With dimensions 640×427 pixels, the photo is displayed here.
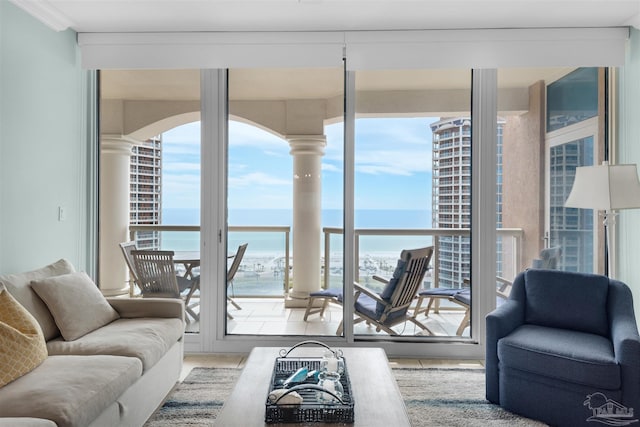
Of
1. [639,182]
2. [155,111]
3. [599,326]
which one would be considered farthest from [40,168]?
[639,182]

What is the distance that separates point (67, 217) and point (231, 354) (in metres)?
1.69

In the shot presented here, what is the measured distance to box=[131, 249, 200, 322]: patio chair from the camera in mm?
3719

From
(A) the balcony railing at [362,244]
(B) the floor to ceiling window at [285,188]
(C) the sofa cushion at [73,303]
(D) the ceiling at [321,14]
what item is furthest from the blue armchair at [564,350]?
(C) the sofa cushion at [73,303]

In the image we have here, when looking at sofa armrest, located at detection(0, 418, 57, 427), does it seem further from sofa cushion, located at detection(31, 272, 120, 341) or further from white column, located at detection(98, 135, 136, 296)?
white column, located at detection(98, 135, 136, 296)

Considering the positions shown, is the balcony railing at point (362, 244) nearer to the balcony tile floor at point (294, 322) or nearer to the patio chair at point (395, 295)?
the patio chair at point (395, 295)

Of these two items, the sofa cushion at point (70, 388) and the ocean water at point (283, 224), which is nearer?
the sofa cushion at point (70, 388)

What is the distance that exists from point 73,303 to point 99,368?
2.31ft

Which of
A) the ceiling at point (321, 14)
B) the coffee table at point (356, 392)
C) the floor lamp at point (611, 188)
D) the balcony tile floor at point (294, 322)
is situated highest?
the ceiling at point (321, 14)

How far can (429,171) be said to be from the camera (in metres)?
3.65

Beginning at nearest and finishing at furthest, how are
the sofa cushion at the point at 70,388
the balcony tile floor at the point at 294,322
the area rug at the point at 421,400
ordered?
1. the sofa cushion at the point at 70,388
2. the area rug at the point at 421,400
3. the balcony tile floor at the point at 294,322

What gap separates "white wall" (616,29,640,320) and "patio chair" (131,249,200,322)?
11.3 ft

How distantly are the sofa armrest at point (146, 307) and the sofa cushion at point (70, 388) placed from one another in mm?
742

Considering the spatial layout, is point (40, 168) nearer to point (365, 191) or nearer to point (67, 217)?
point (67, 217)

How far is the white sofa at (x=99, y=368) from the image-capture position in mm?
1762
